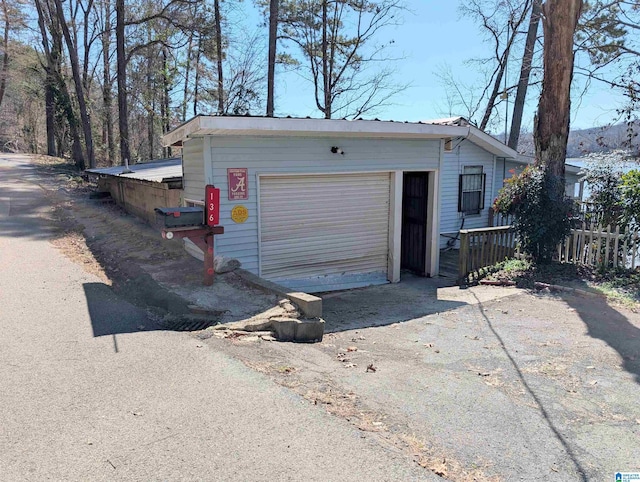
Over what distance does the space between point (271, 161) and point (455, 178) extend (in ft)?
21.4

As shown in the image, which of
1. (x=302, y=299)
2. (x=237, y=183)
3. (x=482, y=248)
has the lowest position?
(x=302, y=299)

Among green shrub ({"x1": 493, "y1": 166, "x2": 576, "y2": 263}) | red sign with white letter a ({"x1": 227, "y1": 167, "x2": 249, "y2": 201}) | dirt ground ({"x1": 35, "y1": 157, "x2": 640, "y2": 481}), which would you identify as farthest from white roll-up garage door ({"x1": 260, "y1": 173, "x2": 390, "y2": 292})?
green shrub ({"x1": 493, "y1": 166, "x2": 576, "y2": 263})

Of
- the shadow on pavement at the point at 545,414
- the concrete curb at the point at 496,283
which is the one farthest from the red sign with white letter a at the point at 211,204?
the concrete curb at the point at 496,283

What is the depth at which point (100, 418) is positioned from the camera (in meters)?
3.09

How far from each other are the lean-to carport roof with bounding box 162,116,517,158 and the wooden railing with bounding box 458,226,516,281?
2.22m

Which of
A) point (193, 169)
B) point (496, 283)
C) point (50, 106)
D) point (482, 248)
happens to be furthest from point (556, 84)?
point (50, 106)

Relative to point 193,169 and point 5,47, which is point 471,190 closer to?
point 193,169

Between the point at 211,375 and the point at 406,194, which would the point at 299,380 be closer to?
the point at 211,375

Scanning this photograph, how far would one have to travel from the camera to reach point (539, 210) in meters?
8.74

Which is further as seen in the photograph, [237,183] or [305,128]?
[305,128]

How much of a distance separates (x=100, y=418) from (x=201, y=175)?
16.7ft

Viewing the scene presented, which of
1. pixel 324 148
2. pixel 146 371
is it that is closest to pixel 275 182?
pixel 324 148

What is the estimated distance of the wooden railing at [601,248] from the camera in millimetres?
7840

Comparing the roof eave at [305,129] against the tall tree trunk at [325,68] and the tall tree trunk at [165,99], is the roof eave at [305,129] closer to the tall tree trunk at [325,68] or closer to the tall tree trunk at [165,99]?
the tall tree trunk at [325,68]
